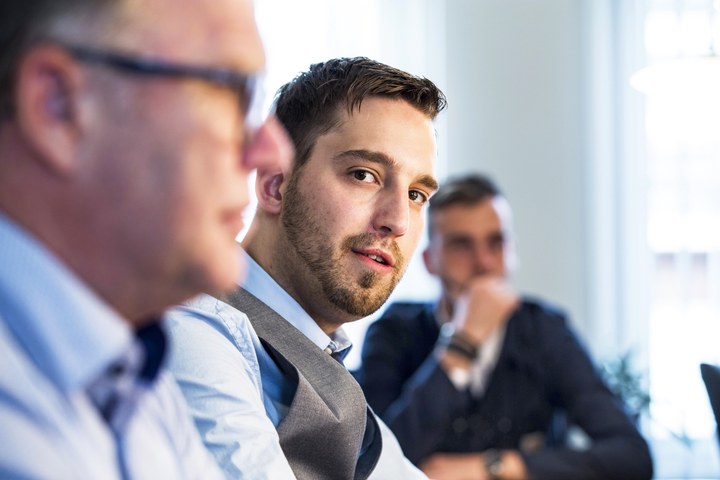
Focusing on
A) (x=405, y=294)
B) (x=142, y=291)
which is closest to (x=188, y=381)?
(x=142, y=291)

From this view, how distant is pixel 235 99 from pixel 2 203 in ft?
0.52

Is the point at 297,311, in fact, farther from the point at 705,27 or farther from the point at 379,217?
the point at 705,27

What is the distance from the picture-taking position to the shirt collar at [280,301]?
1.33m

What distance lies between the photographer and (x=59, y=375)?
0.50 m

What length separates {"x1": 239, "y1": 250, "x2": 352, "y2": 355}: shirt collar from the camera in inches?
52.2

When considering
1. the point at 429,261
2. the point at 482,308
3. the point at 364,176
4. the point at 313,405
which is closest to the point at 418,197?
the point at 364,176

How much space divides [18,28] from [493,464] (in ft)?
7.48

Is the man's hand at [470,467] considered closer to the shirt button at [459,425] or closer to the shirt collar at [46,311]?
the shirt button at [459,425]

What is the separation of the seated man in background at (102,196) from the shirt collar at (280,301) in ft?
2.45

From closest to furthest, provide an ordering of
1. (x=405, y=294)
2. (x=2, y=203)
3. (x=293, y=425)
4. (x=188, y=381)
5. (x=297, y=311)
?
(x=2, y=203)
(x=188, y=381)
(x=293, y=425)
(x=297, y=311)
(x=405, y=294)

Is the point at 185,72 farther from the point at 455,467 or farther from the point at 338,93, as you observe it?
the point at 455,467

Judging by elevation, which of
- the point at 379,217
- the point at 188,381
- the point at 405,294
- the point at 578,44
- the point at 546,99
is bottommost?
the point at 405,294

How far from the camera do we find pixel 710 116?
4301 millimetres

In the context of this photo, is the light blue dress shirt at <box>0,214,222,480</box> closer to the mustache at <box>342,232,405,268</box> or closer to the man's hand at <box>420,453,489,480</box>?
the mustache at <box>342,232,405,268</box>
